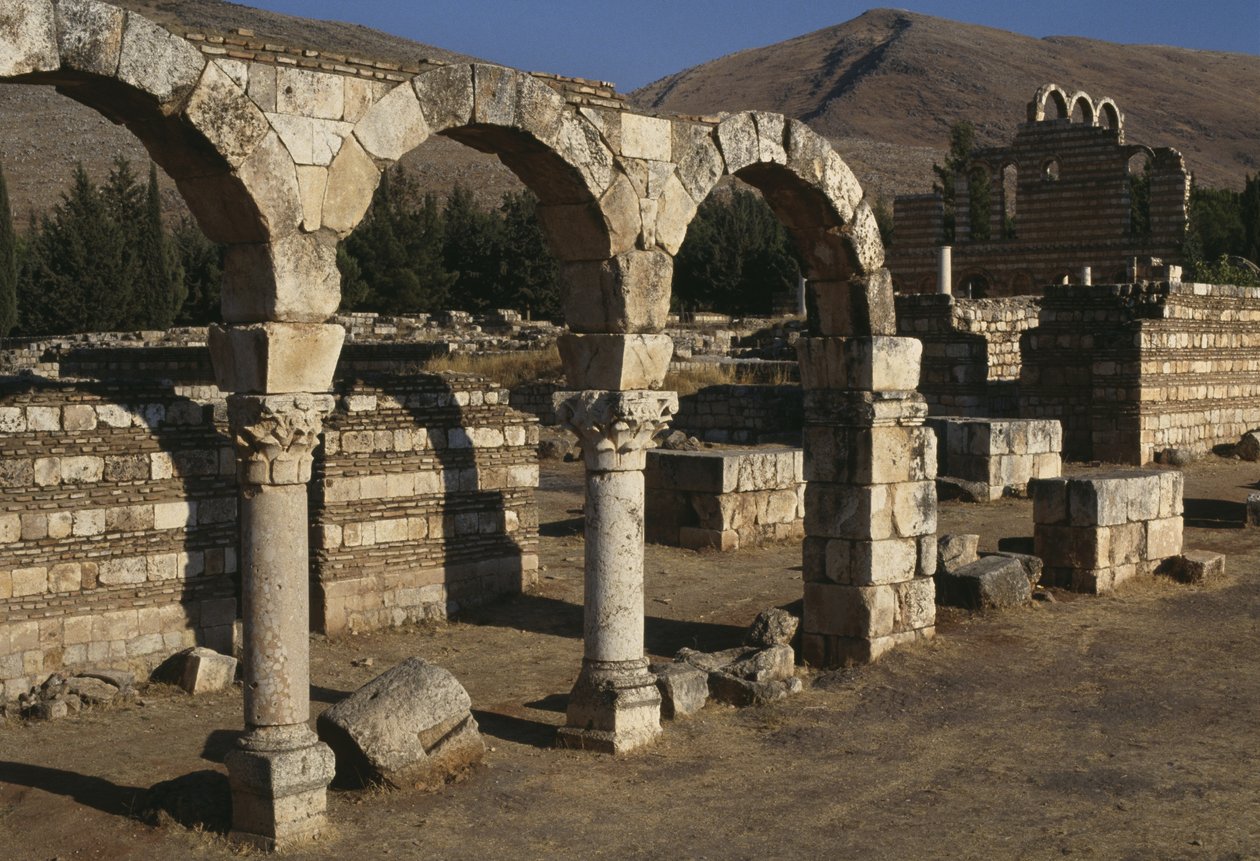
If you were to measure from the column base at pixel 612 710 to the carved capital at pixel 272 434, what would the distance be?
254 cm

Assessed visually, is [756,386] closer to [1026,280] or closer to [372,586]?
Answer: [372,586]

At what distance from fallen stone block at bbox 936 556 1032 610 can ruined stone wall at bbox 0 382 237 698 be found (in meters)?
6.13

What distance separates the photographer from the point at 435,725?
804 centimetres

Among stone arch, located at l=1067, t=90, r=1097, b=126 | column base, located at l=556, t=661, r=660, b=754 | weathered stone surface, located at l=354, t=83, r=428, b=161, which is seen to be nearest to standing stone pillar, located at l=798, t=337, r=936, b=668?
column base, located at l=556, t=661, r=660, b=754

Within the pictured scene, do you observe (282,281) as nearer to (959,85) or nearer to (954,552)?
(954,552)

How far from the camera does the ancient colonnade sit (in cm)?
704

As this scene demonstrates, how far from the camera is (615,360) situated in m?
8.97

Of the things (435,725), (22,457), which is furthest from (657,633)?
(22,457)

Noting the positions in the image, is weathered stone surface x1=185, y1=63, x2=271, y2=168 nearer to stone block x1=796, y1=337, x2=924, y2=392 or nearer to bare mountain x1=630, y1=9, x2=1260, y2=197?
stone block x1=796, y1=337, x2=924, y2=392

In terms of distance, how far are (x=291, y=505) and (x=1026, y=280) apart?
36773 millimetres

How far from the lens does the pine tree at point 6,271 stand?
37.9 metres

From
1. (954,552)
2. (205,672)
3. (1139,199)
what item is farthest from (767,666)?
(1139,199)

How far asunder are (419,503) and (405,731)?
4.41m

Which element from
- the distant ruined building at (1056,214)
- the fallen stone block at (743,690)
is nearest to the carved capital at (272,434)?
the fallen stone block at (743,690)
